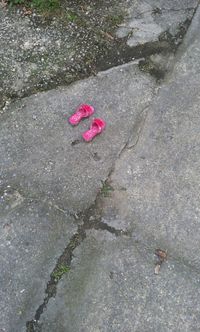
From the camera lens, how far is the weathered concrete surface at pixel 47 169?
2.77 meters

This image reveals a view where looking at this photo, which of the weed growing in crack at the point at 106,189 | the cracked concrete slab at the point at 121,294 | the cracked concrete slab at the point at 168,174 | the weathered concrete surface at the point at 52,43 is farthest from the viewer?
the weathered concrete surface at the point at 52,43

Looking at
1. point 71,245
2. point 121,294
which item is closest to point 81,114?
point 71,245

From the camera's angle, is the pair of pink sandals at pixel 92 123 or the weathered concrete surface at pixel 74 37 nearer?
the pair of pink sandals at pixel 92 123

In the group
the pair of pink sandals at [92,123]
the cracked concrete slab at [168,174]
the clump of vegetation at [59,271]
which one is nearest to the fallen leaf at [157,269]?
the cracked concrete slab at [168,174]

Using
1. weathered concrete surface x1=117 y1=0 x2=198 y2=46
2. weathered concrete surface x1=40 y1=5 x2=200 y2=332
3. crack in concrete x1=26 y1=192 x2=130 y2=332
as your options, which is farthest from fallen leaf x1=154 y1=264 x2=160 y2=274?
weathered concrete surface x1=117 y1=0 x2=198 y2=46

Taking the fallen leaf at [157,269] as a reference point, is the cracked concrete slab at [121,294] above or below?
below

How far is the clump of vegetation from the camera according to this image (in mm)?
2751

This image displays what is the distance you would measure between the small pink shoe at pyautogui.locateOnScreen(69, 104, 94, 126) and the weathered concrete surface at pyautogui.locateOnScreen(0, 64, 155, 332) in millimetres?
51

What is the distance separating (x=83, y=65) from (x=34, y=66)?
0.39 metres

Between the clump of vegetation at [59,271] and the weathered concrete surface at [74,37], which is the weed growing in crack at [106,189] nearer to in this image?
the clump of vegetation at [59,271]

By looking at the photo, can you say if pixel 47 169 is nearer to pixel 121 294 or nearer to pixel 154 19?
pixel 121 294

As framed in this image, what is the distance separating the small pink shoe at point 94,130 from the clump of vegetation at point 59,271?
0.93 m

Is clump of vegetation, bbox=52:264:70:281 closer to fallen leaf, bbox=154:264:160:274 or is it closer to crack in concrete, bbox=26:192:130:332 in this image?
crack in concrete, bbox=26:192:130:332

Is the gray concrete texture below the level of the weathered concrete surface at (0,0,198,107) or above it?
below
